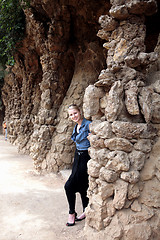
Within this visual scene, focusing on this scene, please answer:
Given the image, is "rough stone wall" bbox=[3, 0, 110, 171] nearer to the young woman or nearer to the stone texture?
the young woman

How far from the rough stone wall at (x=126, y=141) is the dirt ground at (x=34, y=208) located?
0.67 m

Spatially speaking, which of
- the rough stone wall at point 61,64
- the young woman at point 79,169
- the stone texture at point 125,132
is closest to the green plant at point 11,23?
the rough stone wall at point 61,64

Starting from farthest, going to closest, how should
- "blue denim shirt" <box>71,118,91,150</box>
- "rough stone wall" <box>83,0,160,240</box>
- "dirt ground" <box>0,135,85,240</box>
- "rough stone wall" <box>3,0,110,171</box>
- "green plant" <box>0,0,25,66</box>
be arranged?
"green plant" <box>0,0,25,66</box> < "rough stone wall" <box>3,0,110,171</box> < "blue denim shirt" <box>71,118,91,150</box> < "dirt ground" <box>0,135,85,240</box> < "rough stone wall" <box>83,0,160,240</box>

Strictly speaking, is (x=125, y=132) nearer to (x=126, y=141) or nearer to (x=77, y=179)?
(x=126, y=141)

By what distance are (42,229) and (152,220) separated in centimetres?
144

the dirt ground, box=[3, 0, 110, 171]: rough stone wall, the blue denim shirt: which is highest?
box=[3, 0, 110, 171]: rough stone wall

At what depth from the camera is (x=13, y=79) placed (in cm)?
1126

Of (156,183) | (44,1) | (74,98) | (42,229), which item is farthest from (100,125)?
(44,1)

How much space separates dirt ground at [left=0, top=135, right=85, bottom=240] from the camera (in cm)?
247

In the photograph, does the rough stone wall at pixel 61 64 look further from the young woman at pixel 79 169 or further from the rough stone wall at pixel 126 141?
the rough stone wall at pixel 126 141

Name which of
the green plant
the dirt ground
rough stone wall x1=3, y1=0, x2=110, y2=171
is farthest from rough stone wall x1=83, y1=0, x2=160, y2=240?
the green plant

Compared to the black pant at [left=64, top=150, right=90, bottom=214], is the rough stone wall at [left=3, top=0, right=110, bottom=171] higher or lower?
higher

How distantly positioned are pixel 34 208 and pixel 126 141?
2.13 meters

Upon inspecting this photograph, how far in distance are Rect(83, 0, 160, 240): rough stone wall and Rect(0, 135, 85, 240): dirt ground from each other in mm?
668
